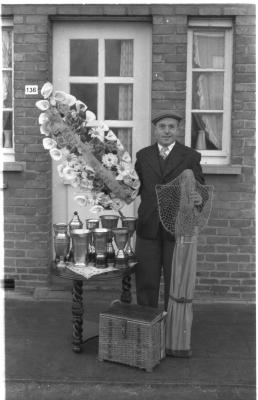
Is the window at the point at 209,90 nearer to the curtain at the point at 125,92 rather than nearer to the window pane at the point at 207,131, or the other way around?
the window pane at the point at 207,131

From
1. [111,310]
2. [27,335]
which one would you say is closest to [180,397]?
[111,310]

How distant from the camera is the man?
4492mm

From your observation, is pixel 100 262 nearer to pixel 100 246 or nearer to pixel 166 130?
pixel 100 246

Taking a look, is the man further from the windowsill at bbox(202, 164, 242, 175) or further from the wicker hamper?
the windowsill at bbox(202, 164, 242, 175)

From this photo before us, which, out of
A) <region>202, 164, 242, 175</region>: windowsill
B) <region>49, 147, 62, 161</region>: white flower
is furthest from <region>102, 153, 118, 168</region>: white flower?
<region>202, 164, 242, 175</region>: windowsill

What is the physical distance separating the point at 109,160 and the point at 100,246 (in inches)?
26.7

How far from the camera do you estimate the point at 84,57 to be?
6035 millimetres

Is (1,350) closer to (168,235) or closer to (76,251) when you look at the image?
(76,251)

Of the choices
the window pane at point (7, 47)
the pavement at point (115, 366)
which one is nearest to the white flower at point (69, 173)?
the pavement at point (115, 366)

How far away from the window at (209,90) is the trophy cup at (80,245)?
2.13 m

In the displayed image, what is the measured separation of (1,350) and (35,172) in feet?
6.95

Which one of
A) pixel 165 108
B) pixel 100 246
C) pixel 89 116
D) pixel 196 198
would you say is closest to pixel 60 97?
pixel 89 116

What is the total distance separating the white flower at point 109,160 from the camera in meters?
4.40

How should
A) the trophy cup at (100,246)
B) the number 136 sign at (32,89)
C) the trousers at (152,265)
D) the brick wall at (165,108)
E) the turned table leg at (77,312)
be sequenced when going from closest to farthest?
A: the trophy cup at (100,246), the turned table leg at (77,312), the trousers at (152,265), the brick wall at (165,108), the number 136 sign at (32,89)
